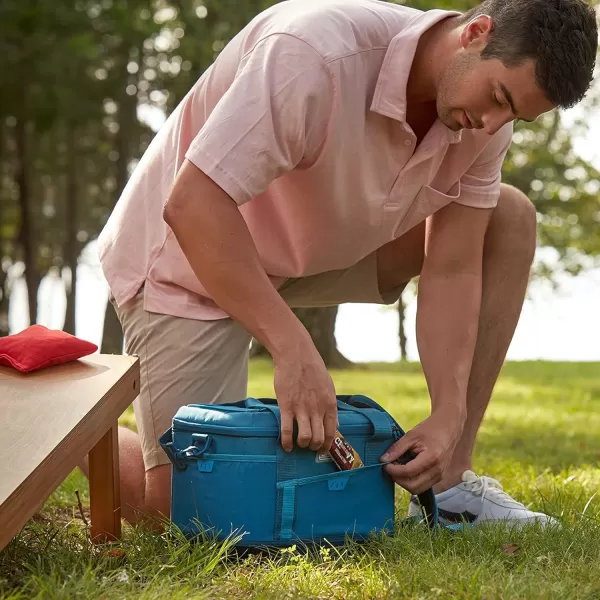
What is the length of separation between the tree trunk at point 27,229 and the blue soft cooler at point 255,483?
11.6 m

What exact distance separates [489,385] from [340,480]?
1040mm

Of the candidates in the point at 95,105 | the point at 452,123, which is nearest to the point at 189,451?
the point at 452,123

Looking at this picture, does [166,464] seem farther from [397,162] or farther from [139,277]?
[397,162]

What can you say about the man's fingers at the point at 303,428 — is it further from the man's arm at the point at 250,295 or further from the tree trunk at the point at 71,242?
the tree trunk at the point at 71,242

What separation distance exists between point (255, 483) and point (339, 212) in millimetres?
919

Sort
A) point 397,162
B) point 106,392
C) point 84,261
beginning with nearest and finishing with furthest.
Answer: point 106,392 < point 397,162 < point 84,261

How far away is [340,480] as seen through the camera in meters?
2.61

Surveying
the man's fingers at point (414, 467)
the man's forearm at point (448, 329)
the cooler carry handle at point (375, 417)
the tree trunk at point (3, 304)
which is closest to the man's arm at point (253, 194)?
the cooler carry handle at point (375, 417)

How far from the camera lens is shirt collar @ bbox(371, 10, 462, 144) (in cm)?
279

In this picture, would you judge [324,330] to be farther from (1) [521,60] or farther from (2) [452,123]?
(1) [521,60]

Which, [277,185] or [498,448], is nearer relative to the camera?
[277,185]

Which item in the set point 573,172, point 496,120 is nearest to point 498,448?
point 496,120

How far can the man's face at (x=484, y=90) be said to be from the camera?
262 centimetres

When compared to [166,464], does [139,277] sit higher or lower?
higher
